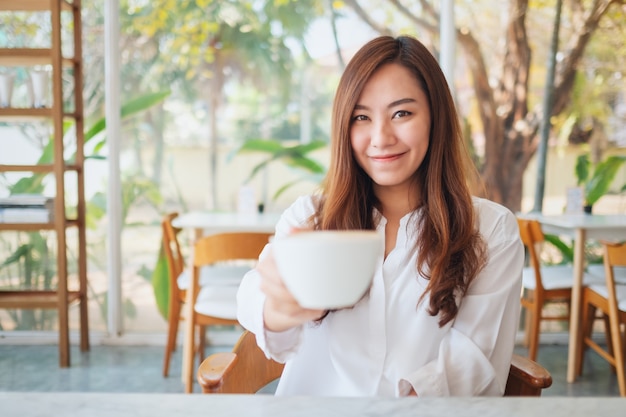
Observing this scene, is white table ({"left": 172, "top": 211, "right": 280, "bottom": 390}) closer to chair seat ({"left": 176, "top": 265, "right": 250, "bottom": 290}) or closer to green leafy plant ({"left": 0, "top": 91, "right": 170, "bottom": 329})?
chair seat ({"left": 176, "top": 265, "right": 250, "bottom": 290})

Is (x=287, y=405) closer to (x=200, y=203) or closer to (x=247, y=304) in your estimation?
(x=247, y=304)

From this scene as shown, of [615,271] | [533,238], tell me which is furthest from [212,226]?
[615,271]

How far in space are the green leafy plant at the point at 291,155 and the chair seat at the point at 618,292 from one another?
1.65m

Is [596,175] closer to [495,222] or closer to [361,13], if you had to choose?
[361,13]

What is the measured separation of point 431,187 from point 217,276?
1992 mm

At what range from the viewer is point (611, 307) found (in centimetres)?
257

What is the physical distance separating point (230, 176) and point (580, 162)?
2214 millimetres

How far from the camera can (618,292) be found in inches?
105

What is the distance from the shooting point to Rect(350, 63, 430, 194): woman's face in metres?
1.11

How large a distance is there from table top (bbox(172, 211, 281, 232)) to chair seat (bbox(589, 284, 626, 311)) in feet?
5.33

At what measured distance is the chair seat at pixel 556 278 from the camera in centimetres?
293

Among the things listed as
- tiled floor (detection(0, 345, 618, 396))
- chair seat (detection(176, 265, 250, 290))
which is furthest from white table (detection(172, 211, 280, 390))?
tiled floor (detection(0, 345, 618, 396))

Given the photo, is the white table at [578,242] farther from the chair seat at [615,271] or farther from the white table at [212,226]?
the white table at [212,226]


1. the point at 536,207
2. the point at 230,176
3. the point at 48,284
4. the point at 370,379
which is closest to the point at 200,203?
the point at 230,176
